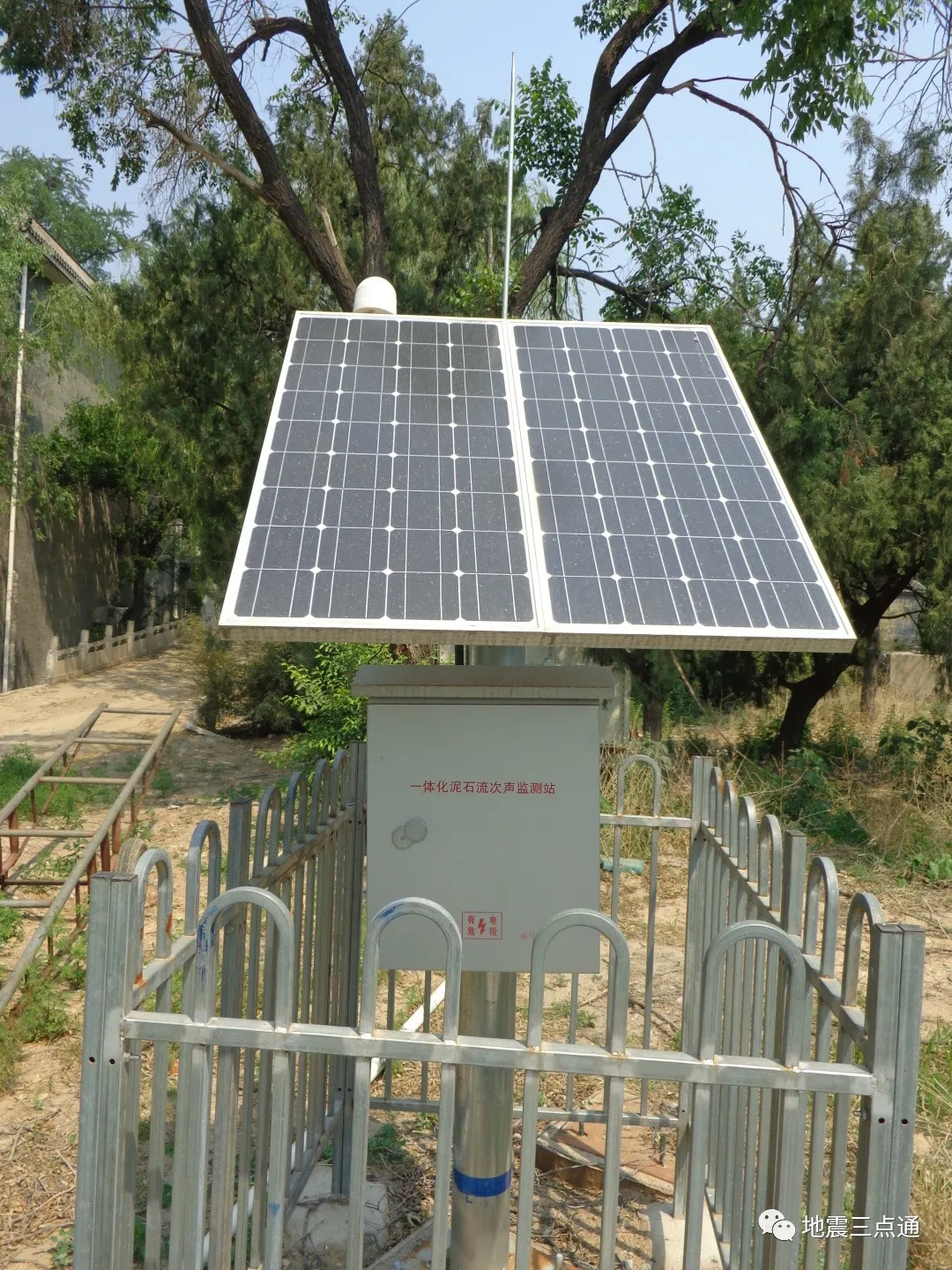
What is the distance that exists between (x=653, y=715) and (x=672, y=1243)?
7.60 metres

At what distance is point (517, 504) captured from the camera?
103 inches

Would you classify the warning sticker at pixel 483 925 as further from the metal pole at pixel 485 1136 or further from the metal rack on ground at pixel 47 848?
the metal rack on ground at pixel 47 848

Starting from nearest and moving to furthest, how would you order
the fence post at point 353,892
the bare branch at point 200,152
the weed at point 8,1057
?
the fence post at point 353,892, the weed at point 8,1057, the bare branch at point 200,152

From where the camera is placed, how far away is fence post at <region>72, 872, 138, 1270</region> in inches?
75.8

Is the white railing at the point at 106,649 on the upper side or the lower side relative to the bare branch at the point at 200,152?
lower

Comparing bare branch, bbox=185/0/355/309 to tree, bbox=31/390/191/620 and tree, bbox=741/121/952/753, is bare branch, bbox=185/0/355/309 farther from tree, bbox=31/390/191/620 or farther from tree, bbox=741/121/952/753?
tree, bbox=31/390/191/620

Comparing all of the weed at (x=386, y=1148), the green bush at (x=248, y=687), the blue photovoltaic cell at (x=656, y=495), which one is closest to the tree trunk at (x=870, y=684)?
the green bush at (x=248, y=687)

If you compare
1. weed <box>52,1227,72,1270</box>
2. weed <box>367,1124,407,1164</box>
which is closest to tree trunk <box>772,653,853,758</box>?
weed <box>367,1124,407,1164</box>

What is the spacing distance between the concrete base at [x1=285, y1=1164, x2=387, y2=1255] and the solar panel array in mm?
2138

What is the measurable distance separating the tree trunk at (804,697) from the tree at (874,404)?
24 mm

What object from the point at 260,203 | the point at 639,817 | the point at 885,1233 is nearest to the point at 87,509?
the point at 260,203

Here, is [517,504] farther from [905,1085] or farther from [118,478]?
[118,478]

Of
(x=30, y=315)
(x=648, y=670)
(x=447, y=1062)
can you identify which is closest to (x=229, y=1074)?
(x=447, y=1062)

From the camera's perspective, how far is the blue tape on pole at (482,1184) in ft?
9.86
